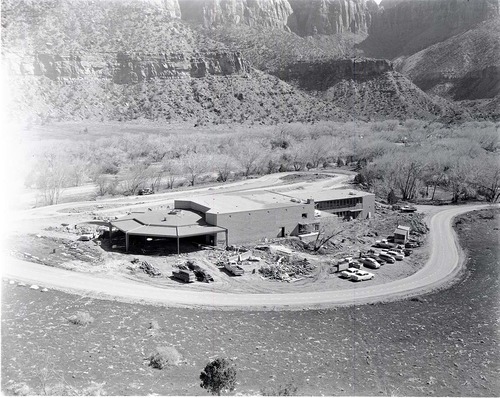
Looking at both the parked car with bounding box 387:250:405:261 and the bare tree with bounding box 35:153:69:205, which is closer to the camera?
the parked car with bounding box 387:250:405:261

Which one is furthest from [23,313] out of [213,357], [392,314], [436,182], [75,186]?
[436,182]

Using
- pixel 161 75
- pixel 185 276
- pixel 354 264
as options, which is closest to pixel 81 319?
pixel 185 276

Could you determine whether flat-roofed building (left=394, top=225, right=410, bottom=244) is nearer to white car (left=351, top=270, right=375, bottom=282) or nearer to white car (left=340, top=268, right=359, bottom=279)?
white car (left=340, top=268, right=359, bottom=279)

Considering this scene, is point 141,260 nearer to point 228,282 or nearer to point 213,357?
point 228,282

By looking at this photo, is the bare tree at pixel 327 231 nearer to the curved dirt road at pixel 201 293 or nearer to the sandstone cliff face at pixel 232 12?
the curved dirt road at pixel 201 293

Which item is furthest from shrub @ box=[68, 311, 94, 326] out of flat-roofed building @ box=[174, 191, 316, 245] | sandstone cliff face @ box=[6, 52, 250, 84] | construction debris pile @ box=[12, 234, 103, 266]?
sandstone cliff face @ box=[6, 52, 250, 84]

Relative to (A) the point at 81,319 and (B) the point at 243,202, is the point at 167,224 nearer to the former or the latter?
(B) the point at 243,202
